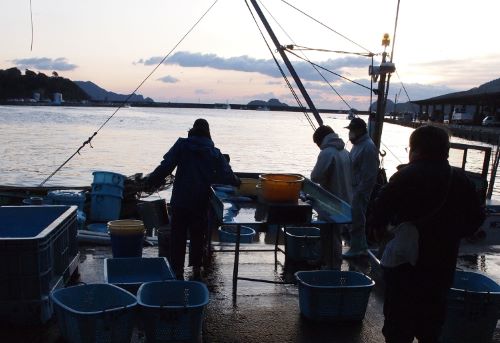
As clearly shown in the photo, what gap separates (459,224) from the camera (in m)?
3.20

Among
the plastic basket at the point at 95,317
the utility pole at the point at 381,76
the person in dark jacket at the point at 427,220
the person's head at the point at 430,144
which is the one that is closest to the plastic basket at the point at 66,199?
the plastic basket at the point at 95,317

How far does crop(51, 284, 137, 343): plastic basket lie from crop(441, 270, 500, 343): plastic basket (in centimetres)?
250

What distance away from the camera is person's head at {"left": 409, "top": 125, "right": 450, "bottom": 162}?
125 inches

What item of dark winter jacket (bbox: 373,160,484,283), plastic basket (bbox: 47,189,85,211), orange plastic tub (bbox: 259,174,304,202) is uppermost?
dark winter jacket (bbox: 373,160,484,283)

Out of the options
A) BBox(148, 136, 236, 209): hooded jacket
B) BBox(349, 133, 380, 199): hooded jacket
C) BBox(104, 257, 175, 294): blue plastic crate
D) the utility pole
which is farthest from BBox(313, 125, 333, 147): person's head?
the utility pole

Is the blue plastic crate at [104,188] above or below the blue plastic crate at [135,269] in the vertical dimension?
below

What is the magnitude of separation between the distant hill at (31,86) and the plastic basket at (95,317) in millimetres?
151203

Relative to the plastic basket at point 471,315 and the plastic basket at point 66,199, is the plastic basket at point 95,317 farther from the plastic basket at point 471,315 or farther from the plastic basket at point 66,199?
the plastic basket at point 66,199

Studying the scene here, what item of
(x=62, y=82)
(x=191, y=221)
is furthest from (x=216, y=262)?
(x=62, y=82)

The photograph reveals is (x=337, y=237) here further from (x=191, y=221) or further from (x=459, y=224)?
(x=459, y=224)

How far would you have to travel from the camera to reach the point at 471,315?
4215mm

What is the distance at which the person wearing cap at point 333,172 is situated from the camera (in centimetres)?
604

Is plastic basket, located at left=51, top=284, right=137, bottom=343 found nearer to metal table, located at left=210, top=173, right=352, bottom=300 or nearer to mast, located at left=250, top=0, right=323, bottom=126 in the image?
metal table, located at left=210, top=173, right=352, bottom=300

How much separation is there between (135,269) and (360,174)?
320 cm
